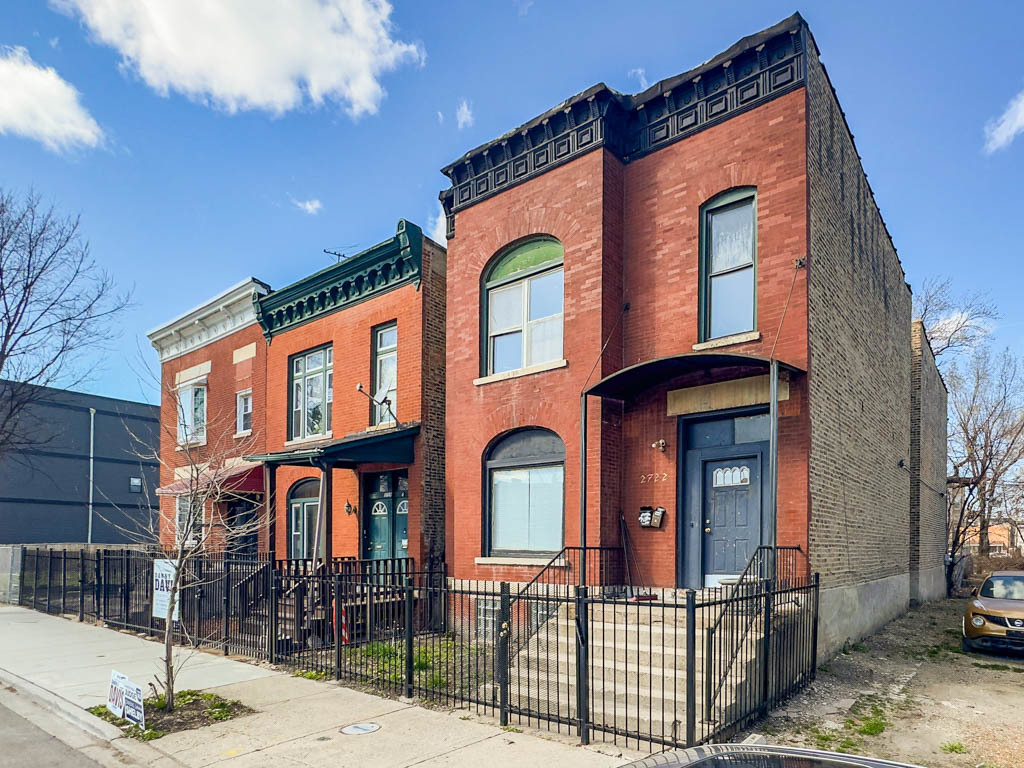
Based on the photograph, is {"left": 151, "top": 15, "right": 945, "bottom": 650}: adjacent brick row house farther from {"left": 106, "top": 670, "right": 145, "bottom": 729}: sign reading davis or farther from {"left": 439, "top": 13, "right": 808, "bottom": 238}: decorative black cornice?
{"left": 106, "top": 670, "right": 145, "bottom": 729}: sign reading davis

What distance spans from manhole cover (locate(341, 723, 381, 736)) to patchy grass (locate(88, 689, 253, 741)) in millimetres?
1420

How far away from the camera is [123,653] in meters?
12.0

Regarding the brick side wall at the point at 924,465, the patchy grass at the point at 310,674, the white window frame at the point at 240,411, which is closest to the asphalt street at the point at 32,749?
the patchy grass at the point at 310,674

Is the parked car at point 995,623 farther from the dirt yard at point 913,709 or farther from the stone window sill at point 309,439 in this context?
the stone window sill at point 309,439

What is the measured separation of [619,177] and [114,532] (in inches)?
1322

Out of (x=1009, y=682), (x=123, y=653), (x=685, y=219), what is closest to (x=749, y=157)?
(x=685, y=219)

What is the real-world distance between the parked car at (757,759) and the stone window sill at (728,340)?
771cm

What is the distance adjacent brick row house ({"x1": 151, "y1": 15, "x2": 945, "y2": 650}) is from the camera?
34.4 ft

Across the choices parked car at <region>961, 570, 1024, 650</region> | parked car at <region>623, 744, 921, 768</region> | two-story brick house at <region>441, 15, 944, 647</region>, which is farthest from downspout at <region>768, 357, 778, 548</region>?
parked car at <region>623, 744, 921, 768</region>

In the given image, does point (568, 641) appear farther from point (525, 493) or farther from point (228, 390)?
point (228, 390)

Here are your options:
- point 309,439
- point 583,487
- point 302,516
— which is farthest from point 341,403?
point 583,487

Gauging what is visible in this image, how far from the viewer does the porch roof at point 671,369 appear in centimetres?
962

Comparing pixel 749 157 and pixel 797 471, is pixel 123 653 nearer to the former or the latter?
pixel 797 471

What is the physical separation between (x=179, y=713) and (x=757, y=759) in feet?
23.6
